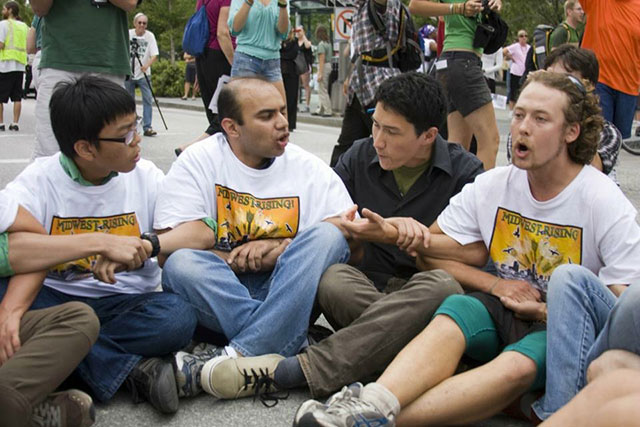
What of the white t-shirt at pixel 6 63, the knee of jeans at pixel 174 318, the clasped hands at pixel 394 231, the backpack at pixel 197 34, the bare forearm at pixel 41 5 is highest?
the bare forearm at pixel 41 5

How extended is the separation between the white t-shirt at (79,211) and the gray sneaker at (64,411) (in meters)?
0.63

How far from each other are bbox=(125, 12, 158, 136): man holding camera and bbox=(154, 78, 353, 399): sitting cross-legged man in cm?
899

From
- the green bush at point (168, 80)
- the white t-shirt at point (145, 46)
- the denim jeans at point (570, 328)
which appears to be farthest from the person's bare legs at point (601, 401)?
the green bush at point (168, 80)

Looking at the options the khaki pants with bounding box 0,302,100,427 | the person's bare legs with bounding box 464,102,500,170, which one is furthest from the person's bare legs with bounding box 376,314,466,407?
the person's bare legs with bounding box 464,102,500,170

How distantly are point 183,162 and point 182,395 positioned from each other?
3.36 ft

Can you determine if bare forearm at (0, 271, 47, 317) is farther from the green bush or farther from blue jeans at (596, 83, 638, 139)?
the green bush

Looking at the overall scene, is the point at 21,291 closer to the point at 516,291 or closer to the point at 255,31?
the point at 516,291

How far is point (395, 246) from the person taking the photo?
3.41m

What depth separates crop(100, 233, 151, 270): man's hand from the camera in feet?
9.07

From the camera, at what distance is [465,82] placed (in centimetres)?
525

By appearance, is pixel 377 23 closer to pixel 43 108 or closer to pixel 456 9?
pixel 456 9

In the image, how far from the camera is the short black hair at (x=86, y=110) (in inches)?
118

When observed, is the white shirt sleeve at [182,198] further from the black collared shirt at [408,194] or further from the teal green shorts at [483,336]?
the teal green shorts at [483,336]

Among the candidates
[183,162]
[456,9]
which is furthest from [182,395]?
[456,9]
